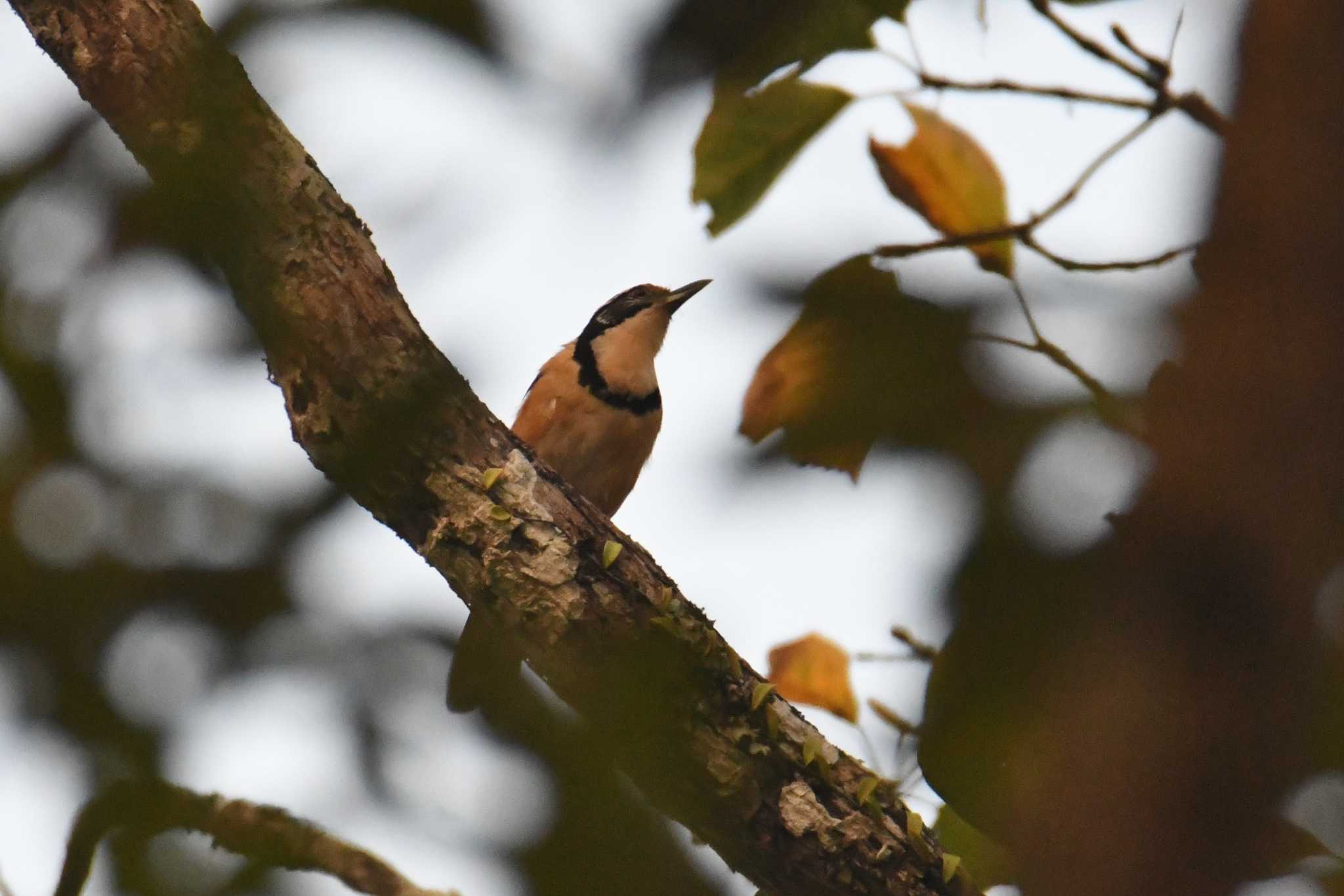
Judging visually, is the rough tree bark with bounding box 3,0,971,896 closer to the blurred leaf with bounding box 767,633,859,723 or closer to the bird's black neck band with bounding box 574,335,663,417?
the blurred leaf with bounding box 767,633,859,723

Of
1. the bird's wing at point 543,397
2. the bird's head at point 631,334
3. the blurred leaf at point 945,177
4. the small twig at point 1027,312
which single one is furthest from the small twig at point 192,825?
the bird's head at point 631,334

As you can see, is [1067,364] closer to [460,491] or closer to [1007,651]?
[1007,651]

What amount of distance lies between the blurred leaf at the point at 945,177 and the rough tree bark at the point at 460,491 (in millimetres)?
487

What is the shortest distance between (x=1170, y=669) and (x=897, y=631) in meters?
0.55

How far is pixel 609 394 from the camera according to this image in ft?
15.1

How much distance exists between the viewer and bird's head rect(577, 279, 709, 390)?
474cm

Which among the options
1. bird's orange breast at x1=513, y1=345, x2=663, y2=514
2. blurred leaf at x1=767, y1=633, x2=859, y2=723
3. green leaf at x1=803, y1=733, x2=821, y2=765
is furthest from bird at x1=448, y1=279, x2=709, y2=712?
green leaf at x1=803, y1=733, x2=821, y2=765

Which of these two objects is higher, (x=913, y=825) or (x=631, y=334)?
(x=631, y=334)

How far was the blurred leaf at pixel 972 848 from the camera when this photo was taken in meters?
1.40

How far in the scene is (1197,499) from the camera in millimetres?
442

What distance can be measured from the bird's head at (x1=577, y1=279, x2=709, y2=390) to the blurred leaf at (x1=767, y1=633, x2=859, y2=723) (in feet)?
7.26

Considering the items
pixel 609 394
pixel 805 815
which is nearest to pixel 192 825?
pixel 805 815

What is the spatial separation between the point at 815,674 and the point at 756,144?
3.97ft

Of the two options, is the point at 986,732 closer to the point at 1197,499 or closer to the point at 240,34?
the point at 1197,499
